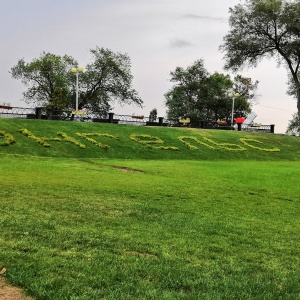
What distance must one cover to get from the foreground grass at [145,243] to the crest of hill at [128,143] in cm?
1192

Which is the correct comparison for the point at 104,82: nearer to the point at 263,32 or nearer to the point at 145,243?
the point at 263,32

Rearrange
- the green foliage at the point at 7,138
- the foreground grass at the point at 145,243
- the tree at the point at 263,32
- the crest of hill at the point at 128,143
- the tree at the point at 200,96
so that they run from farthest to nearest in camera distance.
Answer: the tree at the point at 200,96
the tree at the point at 263,32
the crest of hill at the point at 128,143
the green foliage at the point at 7,138
the foreground grass at the point at 145,243

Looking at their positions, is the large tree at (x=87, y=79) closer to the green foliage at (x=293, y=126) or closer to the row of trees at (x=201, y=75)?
the row of trees at (x=201, y=75)

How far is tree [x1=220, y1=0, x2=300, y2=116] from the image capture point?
34094mm

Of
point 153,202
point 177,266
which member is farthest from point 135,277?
point 153,202

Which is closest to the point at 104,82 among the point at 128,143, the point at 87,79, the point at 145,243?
the point at 87,79

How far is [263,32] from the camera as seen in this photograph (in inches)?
1394

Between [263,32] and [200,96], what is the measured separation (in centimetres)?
2508

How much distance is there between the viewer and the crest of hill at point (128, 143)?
71.2 ft

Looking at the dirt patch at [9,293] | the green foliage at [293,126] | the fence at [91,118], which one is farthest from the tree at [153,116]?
the dirt patch at [9,293]

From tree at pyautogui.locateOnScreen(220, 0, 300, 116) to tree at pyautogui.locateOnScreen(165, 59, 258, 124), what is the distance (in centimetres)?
2122

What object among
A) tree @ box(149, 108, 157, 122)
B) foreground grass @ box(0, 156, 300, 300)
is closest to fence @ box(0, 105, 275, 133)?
tree @ box(149, 108, 157, 122)

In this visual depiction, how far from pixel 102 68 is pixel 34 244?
45.7 metres

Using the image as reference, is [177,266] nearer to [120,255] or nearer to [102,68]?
[120,255]
